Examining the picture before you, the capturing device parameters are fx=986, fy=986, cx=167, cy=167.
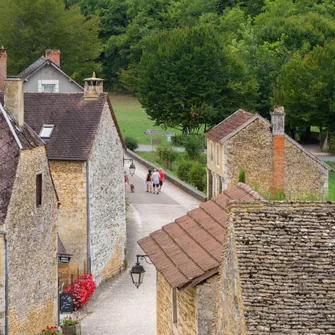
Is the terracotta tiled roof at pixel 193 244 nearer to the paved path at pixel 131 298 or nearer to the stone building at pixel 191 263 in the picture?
the stone building at pixel 191 263

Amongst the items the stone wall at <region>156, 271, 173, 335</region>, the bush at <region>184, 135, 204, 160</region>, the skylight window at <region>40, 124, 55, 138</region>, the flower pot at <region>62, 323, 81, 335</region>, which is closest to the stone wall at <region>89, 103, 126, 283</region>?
the skylight window at <region>40, 124, 55, 138</region>

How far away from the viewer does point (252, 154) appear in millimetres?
47312

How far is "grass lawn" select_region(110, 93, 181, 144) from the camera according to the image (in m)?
84.6

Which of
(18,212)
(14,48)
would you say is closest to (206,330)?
(18,212)

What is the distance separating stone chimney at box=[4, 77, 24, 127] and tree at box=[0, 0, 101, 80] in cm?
4541

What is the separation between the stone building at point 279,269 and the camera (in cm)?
998

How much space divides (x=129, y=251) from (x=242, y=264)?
27078 millimetres

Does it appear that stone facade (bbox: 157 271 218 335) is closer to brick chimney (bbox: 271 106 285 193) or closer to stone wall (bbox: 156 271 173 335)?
stone wall (bbox: 156 271 173 335)

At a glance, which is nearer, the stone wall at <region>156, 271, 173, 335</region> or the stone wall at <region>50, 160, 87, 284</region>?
the stone wall at <region>156, 271, 173, 335</region>

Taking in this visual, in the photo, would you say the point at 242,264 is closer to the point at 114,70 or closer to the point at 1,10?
the point at 1,10

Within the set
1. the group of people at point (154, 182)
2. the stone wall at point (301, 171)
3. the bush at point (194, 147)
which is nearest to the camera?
the stone wall at point (301, 171)

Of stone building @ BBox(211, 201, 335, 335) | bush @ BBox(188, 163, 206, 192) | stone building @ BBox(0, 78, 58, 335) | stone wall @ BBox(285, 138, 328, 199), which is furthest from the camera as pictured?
bush @ BBox(188, 163, 206, 192)

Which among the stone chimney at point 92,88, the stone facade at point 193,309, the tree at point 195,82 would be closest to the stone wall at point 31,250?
the stone chimney at point 92,88

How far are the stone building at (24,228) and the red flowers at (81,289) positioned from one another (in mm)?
2575
